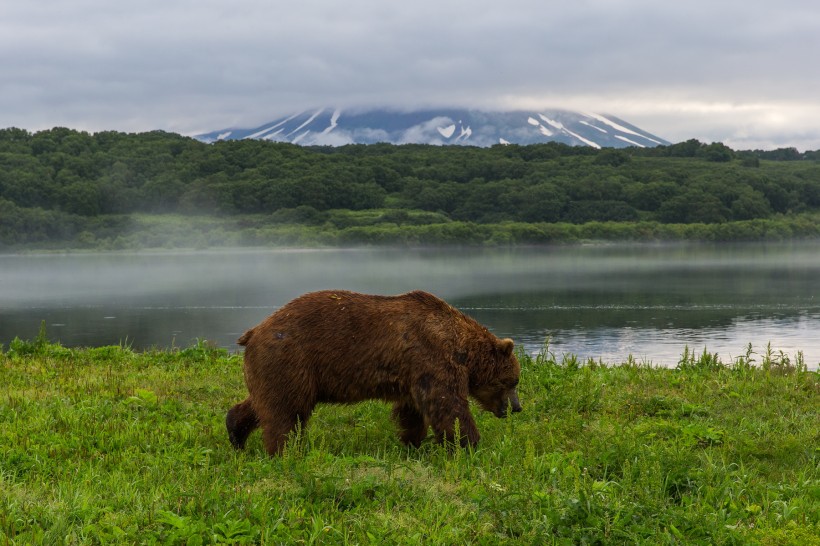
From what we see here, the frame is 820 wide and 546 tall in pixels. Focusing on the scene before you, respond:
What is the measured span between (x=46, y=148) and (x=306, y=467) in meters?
165

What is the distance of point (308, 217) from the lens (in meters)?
146

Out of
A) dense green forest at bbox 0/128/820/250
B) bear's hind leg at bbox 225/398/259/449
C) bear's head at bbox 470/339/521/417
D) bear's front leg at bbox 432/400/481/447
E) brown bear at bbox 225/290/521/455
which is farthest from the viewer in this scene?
dense green forest at bbox 0/128/820/250

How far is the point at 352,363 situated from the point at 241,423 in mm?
1305

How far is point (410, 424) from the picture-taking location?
8992 mm

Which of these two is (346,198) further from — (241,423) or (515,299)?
(241,423)

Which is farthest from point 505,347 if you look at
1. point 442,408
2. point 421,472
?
Answer: point 421,472

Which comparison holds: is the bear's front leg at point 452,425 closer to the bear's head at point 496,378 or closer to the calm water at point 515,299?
the bear's head at point 496,378

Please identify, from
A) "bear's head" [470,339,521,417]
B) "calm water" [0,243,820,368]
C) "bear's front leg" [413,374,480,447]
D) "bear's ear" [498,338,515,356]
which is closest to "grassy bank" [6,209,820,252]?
"calm water" [0,243,820,368]

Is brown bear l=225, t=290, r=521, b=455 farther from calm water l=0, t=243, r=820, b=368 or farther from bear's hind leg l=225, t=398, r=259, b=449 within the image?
calm water l=0, t=243, r=820, b=368

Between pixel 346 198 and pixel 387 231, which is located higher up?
pixel 346 198

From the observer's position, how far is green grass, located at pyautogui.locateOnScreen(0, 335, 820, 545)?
19.0 ft

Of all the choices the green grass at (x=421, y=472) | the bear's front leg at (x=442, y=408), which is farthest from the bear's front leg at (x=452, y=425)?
the green grass at (x=421, y=472)

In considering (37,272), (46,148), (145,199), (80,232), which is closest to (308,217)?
(145,199)

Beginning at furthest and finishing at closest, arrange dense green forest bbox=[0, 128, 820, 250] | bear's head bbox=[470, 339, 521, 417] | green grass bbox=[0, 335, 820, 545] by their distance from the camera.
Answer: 1. dense green forest bbox=[0, 128, 820, 250]
2. bear's head bbox=[470, 339, 521, 417]
3. green grass bbox=[0, 335, 820, 545]
